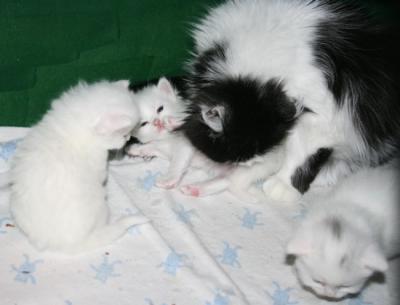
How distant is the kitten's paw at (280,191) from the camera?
255 cm

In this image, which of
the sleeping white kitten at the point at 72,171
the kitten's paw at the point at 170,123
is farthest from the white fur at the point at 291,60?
the sleeping white kitten at the point at 72,171

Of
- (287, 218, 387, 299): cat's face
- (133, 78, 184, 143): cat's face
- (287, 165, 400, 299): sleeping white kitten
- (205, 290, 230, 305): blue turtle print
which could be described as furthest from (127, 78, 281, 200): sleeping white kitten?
(205, 290, 230, 305): blue turtle print

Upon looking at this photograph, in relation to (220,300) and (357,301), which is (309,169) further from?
(220,300)

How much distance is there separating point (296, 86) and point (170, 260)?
89 centimetres

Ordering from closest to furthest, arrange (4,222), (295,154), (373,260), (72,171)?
(373,260), (72,171), (4,222), (295,154)

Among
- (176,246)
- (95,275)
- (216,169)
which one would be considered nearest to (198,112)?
(216,169)

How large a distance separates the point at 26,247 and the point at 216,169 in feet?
3.01

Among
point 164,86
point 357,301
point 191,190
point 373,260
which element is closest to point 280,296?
point 357,301

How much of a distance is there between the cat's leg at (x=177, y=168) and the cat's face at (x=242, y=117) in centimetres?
24

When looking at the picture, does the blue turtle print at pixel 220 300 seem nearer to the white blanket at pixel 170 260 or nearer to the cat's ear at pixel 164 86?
the white blanket at pixel 170 260

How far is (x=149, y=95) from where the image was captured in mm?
2738

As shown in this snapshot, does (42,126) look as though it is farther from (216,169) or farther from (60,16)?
(216,169)

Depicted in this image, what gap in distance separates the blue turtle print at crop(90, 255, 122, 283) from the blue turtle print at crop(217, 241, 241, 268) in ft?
1.47

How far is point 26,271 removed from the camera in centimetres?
211
